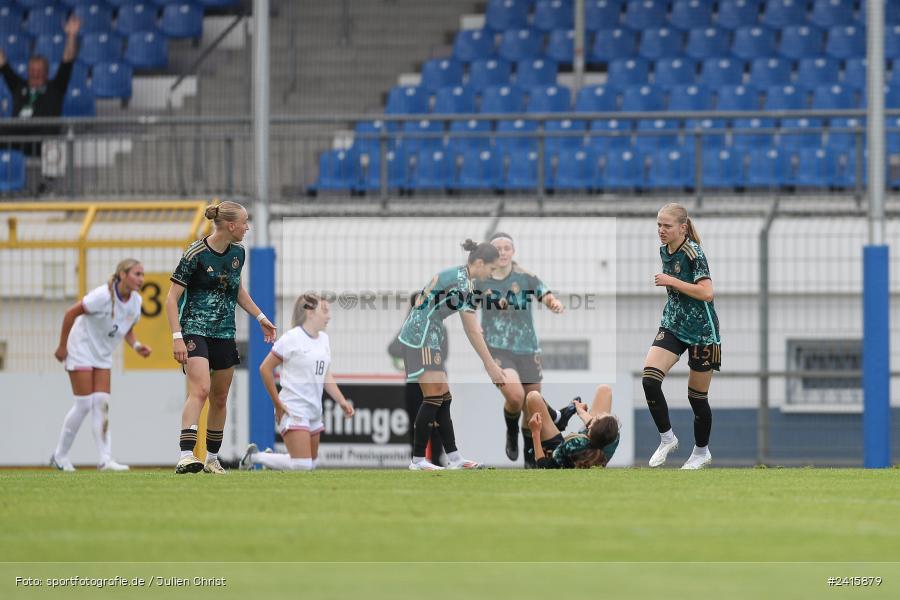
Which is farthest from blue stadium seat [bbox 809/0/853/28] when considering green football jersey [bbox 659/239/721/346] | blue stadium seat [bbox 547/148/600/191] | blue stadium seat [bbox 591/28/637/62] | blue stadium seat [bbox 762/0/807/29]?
green football jersey [bbox 659/239/721/346]

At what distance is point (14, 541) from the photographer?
579 cm

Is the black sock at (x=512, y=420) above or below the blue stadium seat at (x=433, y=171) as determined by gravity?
below

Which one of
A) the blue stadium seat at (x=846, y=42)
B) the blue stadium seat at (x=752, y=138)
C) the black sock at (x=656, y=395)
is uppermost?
Answer: the blue stadium seat at (x=846, y=42)

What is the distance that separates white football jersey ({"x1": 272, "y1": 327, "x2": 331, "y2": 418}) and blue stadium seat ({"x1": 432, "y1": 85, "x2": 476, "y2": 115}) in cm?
977

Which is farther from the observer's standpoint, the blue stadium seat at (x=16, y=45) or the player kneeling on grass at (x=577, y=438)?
the blue stadium seat at (x=16, y=45)

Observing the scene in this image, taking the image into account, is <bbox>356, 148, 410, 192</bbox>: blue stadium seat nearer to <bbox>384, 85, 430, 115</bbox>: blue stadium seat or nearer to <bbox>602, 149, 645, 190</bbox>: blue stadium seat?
<bbox>384, 85, 430, 115</bbox>: blue stadium seat

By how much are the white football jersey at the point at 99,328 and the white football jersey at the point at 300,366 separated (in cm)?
230

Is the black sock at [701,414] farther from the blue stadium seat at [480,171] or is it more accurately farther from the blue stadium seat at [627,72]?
the blue stadium seat at [627,72]

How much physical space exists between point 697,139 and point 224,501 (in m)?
12.0

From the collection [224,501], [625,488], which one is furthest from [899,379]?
[224,501]

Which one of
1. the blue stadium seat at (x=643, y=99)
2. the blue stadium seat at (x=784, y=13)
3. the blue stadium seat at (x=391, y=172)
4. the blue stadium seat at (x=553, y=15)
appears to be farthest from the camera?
the blue stadium seat at (x=553, y=15)

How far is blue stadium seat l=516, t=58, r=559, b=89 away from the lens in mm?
22469

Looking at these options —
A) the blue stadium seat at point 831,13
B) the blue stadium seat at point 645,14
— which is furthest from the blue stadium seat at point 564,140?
the blue stadium seat at point 831,13

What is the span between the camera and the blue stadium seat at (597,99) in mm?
21031
